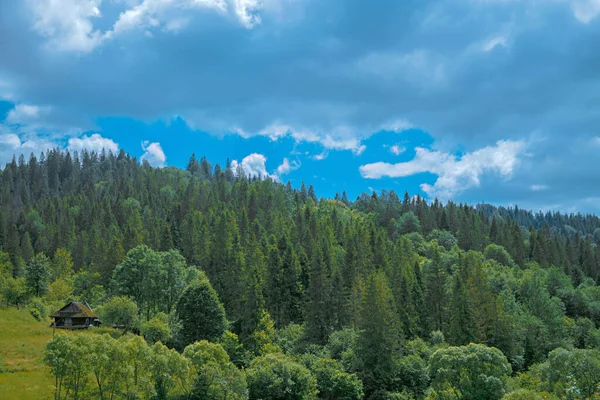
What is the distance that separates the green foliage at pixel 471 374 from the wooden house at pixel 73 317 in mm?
51116

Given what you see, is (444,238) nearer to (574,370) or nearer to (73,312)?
(574,370)

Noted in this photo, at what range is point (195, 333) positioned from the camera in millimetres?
66188

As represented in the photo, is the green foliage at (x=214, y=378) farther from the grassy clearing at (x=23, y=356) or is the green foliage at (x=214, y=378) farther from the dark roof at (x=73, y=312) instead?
the dark roof at (x=73, y=312)

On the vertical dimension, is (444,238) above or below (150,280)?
above

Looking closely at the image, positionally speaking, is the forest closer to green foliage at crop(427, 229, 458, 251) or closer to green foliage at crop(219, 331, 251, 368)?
green foliage at crop(219, 331, 251, 368)

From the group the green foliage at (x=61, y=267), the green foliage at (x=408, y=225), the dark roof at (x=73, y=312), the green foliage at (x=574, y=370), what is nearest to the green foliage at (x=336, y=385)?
the green foliage at (x=574, y=370)

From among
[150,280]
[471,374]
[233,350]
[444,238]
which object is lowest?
[471,374]

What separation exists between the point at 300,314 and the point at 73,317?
118 ft

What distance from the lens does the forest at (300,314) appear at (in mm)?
45750

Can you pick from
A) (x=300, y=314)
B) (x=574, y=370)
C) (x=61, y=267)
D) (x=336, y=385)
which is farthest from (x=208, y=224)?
(x=574, y=370)

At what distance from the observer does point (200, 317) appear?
2608 inches

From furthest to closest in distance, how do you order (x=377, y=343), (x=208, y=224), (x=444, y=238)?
1. (x=444, y=238)
2. (x=208, y=224)
3. (x=377, y=343)

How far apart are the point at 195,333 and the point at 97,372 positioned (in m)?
24.0

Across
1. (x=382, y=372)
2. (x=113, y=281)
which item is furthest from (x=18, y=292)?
(x=382, y=372)
